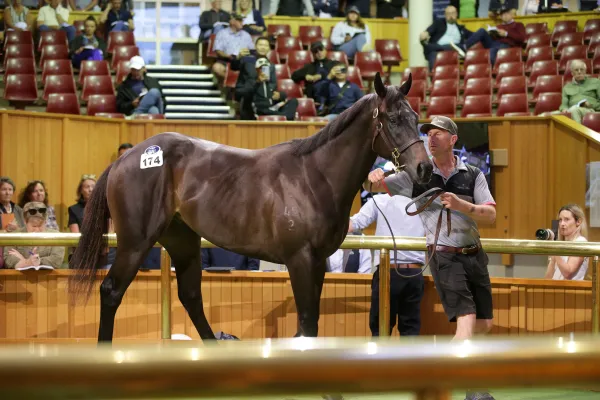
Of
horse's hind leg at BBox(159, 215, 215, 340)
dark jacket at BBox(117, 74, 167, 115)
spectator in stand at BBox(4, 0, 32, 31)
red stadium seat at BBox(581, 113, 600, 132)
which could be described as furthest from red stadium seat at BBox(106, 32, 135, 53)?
horse's hind leg at BBox(159, 215, 215, 340)

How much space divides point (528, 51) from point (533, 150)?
438cm

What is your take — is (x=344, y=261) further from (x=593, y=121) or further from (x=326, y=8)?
(x=326, y=8)

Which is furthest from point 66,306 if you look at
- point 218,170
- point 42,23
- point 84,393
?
point 42,23

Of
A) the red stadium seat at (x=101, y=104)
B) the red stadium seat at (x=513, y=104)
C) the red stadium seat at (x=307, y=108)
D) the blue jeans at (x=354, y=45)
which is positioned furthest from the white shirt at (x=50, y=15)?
the red stadium seat at (x=513, y=104)

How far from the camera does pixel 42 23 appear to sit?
1520 cm

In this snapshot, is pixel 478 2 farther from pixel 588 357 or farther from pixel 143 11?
pixel 588 357

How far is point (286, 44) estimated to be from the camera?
15.8 meters

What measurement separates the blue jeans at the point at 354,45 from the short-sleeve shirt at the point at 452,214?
11.4m

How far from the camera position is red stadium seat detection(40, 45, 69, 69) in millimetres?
14148

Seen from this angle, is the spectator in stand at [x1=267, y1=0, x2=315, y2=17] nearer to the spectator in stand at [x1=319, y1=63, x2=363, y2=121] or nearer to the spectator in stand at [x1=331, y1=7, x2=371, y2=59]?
the spectator in stand at [x1=331, y1=7, x2=371, y2=59]

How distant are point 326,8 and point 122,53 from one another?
17.2ft

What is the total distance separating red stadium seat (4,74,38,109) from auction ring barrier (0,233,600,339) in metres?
8.23

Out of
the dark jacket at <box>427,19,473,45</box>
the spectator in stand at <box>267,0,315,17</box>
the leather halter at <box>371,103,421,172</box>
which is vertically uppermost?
the spectator in stand at <box>267,0,315,17</box>

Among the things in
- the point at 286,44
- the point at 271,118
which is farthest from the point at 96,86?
the point at 286,44
